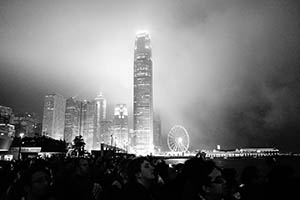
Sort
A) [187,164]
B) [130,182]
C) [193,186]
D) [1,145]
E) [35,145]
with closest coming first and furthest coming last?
[193,186], [187,164], [130,182], [1,145], [35,145]

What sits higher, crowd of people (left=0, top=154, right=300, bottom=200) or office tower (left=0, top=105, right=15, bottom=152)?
office tower (left=0, top=105, right=15, bottom=152)

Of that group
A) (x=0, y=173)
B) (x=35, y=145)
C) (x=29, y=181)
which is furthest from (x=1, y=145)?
(x=29, y=181)

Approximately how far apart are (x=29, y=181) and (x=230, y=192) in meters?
5.95

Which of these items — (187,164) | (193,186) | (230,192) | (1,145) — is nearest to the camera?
(193,186)

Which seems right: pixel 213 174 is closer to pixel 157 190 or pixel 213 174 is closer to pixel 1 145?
pixel 157 190

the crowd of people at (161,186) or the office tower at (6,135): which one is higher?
the office tower at (6,135)

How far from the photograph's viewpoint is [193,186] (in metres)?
4.05

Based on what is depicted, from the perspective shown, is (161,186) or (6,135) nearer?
(161,186)

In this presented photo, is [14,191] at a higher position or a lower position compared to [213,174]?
lower

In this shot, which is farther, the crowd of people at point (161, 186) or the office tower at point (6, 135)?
the office tower at point (6, 135)

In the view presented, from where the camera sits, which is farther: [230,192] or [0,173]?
[0,173]

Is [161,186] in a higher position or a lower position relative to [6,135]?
lower

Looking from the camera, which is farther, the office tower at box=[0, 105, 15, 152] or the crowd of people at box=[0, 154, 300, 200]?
the office tower at box=[0, 105, 15, 152]

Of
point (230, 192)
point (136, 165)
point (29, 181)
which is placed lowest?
point (230, 192)
